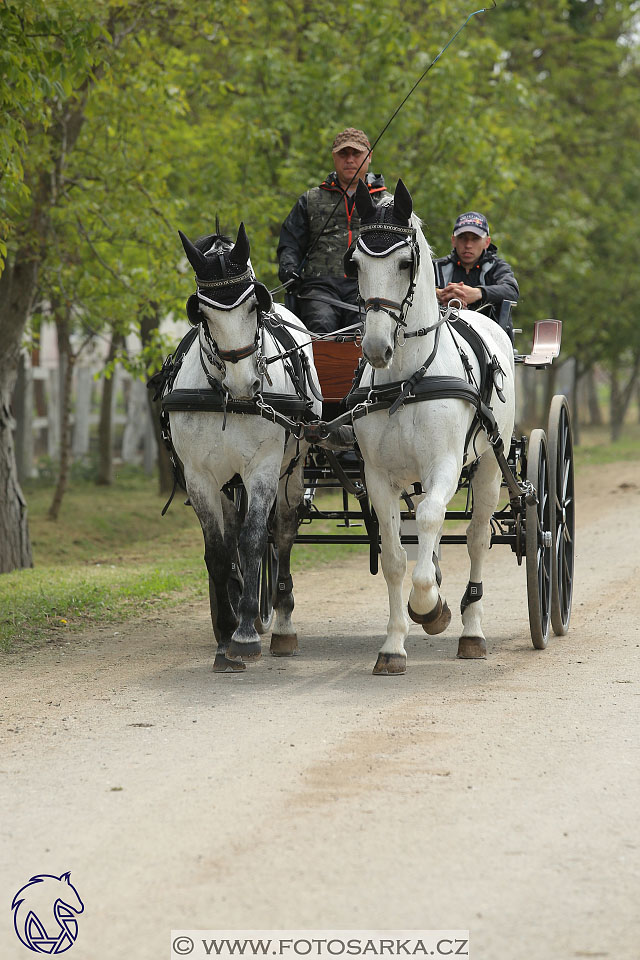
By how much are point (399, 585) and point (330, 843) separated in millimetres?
3081

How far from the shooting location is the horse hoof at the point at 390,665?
22.8 feet

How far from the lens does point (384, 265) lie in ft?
20.6

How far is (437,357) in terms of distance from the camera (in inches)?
271

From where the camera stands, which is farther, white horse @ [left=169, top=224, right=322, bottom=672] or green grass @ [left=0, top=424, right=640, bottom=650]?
green grass @ [left=0, top=424, right=640, bottom=650]

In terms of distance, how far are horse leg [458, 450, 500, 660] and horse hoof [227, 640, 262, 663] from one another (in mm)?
1423

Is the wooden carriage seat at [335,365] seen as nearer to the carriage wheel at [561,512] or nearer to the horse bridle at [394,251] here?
the horse bridle at [394,251]

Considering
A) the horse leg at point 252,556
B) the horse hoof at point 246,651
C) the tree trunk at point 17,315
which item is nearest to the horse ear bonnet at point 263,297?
the horse leg at point 252,556

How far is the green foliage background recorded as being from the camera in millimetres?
11188

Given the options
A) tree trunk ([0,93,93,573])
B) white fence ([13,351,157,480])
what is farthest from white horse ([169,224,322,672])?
white fence ([13,351,157,480])

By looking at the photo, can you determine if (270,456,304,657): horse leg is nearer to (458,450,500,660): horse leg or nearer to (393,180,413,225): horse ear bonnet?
Result: (458,450,500,660): horse leg

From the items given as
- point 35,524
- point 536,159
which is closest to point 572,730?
point 35,524

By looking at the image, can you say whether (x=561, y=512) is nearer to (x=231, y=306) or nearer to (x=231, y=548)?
(x=231, y=548)

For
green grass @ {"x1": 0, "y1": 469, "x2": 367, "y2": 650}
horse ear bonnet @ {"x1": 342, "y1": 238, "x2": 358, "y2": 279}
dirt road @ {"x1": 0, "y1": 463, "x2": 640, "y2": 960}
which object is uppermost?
horse ear bonnet @ {"x1": 342, "y1": 238, "x2": 358, "y2": 279}

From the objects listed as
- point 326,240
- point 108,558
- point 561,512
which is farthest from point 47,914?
point 108,558
